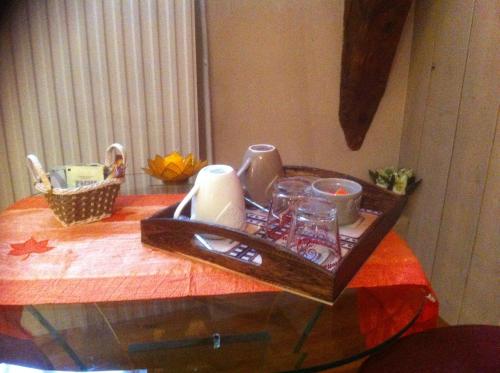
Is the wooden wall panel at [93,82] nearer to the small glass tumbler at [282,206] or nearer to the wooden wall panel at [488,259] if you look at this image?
the small glass tumbler at [282,206]

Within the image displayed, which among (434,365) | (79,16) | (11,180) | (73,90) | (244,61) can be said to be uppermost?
(79,16)

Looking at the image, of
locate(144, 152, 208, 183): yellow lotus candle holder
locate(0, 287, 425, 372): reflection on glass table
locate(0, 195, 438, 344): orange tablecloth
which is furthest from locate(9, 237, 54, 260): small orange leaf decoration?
locate(144, 152, 208, 183): yellow lotus candle holder

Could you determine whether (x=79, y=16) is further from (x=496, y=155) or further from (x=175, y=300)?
(x=496, y=155)

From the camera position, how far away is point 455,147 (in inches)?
66.9

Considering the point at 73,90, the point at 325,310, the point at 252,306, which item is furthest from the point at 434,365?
the point at 73,90

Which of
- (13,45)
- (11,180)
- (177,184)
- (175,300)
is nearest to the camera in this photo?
(175,300)

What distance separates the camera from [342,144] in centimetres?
213

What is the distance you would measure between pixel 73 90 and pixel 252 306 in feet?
4.26

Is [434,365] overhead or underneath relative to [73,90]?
underneath

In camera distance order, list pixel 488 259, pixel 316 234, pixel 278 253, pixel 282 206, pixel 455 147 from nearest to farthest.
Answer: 1. pixel 278 253
2. pixel 316 234
3. pixel 282 206
4. pixel 488 259
5. pixel 455 147

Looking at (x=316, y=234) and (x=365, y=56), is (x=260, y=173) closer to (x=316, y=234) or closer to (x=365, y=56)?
(x=316, y=234)

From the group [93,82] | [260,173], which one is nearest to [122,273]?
[260,173]

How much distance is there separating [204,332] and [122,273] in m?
0.20

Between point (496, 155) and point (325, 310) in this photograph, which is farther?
point (496, 155)
